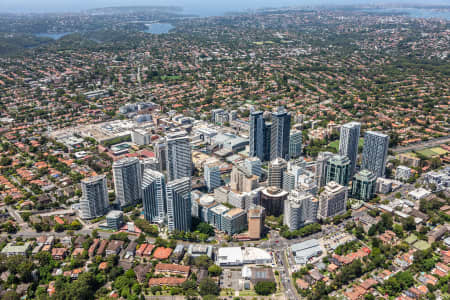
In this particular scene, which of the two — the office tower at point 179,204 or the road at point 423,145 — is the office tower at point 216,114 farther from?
the office tower at point 179,204

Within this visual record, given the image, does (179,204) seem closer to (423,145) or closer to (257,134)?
(257,134)

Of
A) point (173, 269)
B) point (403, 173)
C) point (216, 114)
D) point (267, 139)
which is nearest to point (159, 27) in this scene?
point (216, 114)

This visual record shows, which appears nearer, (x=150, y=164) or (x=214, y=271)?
(x=214, y=271)

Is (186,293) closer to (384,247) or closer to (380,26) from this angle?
(384,247)

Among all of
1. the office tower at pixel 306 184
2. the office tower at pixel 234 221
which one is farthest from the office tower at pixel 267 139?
the office tower at pixel 234 221

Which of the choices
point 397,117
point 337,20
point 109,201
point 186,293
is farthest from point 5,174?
point 337,20

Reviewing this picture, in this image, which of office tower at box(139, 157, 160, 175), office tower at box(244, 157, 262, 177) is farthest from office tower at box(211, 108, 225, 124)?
office tower at box(139, 157, 160, 175)

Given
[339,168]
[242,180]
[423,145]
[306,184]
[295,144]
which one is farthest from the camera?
[423,145]
